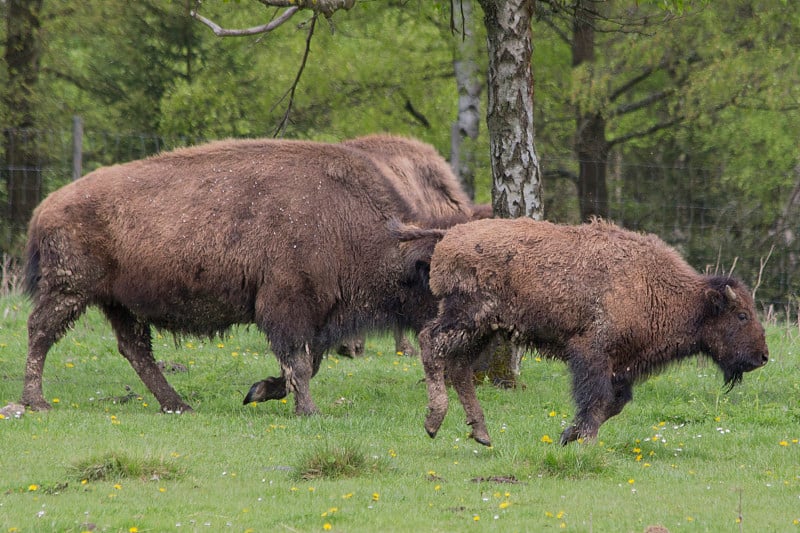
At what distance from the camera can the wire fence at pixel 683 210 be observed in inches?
695

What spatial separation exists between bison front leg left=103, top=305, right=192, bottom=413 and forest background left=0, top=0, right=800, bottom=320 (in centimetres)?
836

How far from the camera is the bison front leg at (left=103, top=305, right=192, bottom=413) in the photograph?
10.1 metres

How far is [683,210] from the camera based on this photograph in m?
17.6

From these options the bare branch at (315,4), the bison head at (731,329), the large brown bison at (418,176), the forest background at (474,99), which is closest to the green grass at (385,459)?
the bison head at (731,329)

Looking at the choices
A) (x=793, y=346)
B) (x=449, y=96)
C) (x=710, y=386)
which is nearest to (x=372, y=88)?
(x=449, y=96)

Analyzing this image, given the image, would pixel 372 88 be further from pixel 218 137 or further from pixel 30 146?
pixel 30 146

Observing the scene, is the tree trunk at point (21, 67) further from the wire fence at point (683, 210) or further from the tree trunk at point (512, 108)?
the tree trunk at point (512, 108)

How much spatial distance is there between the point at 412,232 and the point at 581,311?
188 cm

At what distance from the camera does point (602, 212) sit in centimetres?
1761

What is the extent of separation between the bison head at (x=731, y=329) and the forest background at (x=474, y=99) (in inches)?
354

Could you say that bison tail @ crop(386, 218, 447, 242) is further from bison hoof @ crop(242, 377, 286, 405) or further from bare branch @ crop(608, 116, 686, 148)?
bare branch @ crop(608, 116, 686, 148)

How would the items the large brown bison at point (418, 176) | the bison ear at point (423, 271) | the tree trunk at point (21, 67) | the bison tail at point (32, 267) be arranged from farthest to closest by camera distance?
the tree trunk at point (21, 67)
the large brown bison at point (418, 176)
the bison tail at point (32, 267)
the bison ear at point (423, 271)

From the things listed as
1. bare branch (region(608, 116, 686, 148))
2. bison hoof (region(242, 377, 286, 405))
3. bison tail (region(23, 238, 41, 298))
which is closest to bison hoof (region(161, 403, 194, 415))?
bison hoof (region(242, 377, 286, 405))

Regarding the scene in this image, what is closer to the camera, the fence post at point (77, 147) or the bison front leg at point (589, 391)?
the bison front leg at point (589, 391)
